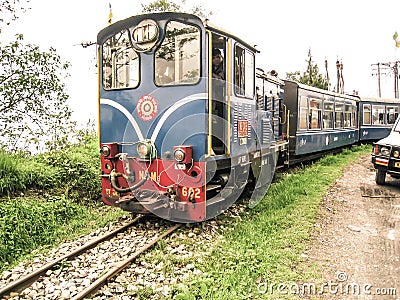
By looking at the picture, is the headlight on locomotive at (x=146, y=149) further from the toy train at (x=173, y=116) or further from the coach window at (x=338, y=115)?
the coach window at (x=338, y=115)

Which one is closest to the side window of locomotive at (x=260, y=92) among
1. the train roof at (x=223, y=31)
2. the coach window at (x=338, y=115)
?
the train roof at (x=223, y=31)

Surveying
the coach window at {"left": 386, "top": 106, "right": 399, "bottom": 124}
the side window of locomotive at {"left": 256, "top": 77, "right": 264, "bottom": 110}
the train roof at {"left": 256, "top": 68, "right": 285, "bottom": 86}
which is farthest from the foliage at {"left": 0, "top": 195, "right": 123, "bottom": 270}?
the coach window at {"left": 386, "top": 106, "right": 399, "bottom": 124}

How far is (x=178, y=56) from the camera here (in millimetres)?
5891

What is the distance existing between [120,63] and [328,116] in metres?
10.8

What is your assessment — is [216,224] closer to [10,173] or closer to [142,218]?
[142,218]

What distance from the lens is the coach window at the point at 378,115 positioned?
2042cm

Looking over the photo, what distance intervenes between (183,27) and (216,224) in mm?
3354

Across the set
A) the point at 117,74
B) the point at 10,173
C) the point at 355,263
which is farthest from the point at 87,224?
the point at 355,263

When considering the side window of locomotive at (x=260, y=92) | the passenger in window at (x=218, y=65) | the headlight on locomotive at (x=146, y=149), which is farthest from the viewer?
the side window of locomotive at (x=260, y=92)

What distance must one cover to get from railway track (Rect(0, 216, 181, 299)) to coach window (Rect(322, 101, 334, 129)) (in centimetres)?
1028

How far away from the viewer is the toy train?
18.8ft

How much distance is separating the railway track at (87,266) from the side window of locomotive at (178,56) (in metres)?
2.44

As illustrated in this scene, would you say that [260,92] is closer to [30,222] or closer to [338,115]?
[30,222]


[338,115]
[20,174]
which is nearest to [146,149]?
[20,174]
